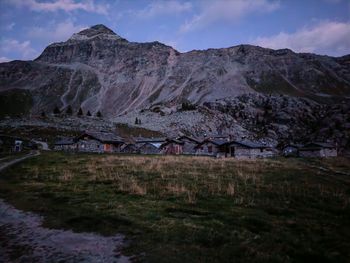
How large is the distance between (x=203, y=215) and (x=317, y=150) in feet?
313

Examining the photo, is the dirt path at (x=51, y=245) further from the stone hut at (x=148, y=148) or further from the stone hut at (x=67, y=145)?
the stone hut at (x=148, y=148)

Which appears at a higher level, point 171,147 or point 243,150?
point 243,150

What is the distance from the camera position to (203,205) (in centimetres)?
1777

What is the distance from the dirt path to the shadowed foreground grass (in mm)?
619

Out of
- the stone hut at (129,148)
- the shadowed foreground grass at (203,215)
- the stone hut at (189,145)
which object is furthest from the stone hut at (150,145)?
the shadowed foreground grass at (203,215)

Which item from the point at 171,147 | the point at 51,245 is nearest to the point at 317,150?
the point at 171,147

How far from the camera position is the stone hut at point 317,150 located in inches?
3999

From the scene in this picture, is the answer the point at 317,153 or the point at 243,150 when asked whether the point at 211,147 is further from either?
the point at 317,153

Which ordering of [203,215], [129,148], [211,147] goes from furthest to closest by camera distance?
[211,147] < [129,148] < [203,215]

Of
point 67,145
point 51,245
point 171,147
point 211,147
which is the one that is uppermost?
point 51,245

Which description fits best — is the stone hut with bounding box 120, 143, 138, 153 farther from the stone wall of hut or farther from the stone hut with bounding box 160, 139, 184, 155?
the stone wall of hut

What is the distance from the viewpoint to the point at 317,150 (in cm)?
10169

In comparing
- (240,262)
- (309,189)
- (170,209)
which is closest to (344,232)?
(240,262)

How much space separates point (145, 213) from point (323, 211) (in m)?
9.17
